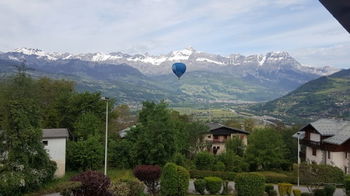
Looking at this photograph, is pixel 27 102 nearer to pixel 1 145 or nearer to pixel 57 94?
pixel 1 145

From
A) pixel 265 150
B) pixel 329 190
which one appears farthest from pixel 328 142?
pixel 329 190

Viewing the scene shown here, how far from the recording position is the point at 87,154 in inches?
1553

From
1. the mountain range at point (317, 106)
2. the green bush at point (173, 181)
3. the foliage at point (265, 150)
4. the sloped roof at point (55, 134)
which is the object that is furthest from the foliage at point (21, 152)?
the mountain range at point (317, 106)

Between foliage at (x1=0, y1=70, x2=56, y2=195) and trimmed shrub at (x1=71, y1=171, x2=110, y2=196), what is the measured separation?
5718 mm

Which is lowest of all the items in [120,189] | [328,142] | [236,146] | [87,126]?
[120,189]

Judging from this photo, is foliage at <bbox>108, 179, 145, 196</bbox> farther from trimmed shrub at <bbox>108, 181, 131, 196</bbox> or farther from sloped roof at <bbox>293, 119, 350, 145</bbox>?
sloped roof at <bbox>293, 119, 350, 145</bbox>

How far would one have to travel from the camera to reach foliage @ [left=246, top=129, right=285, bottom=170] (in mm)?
47188

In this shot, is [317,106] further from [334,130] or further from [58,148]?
[58,148]

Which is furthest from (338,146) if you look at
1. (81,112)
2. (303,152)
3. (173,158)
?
(81,112)

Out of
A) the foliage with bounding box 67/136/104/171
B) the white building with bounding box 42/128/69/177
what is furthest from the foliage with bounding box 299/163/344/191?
the white building with bounding box 42/128/69/177

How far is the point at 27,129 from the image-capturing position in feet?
94.1

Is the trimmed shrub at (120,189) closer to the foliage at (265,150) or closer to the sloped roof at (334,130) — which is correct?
the foliage at (265,150)

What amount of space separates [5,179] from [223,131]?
4589 centimetres

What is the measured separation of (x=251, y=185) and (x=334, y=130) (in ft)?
84.0
